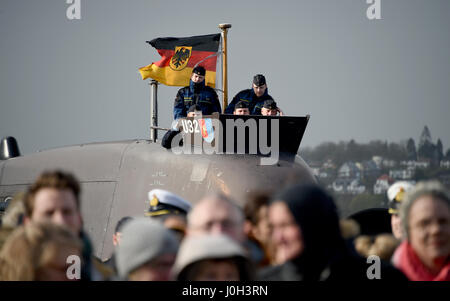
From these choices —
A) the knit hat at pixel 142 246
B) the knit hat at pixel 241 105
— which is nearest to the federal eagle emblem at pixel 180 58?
the knit hat at pixel 241 105

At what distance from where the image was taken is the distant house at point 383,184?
7.87 metres

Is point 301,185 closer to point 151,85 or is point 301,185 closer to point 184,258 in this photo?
point 184,258

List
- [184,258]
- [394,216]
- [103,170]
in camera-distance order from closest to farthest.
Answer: [184,258], [394,216], [103,170]

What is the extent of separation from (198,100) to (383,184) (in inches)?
156

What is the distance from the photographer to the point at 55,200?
4.60m

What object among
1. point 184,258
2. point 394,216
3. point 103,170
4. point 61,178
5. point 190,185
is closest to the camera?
point 184,258

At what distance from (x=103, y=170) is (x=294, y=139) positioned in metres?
2.86

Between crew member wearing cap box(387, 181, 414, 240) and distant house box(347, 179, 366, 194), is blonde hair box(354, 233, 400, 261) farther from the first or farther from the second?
distant house box(347, 179, 366, 194)

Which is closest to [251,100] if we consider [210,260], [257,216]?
[257,216]

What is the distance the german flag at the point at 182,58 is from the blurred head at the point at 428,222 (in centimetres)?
901

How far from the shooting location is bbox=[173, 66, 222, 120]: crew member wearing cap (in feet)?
36.3

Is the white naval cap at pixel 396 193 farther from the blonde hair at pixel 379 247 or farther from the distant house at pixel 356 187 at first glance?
the distant house at pixel 356 187
